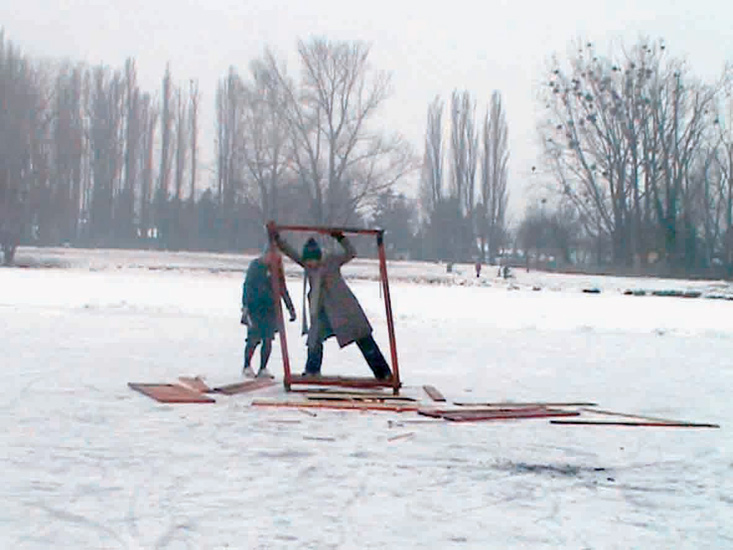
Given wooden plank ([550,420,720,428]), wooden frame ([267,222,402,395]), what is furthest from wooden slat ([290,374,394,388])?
wooden plank ([550,420,720,428])

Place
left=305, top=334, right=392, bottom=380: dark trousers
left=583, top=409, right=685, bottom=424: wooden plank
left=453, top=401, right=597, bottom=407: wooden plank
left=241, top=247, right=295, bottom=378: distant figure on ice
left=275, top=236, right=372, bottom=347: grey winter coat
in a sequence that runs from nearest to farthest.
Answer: left=583, top=409, right=685, bottom=424: wooden plank → left=453, top=401, right=597, bottom=407: wooden plank → left=275, top=236, right=372, bottom=347: grey winter coat → left=305, top=334, right=392, bottom=380: dark trousers → left=241, top=247, right=295, bottom=378: distant figure on ice

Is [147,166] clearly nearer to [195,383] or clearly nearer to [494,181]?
[494,181]

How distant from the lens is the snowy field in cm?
509

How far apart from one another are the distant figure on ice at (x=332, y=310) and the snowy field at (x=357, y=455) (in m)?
0.68

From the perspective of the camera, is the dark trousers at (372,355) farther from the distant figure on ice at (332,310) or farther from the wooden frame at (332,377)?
the wooden frame at (332,377)

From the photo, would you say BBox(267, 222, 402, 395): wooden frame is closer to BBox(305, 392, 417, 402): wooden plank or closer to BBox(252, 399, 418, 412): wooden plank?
BBox(305, 392, 417, 402): wooden plank

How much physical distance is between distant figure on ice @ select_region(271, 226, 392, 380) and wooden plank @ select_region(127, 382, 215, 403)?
4.79ft

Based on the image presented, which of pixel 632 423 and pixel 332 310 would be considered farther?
pixel 332 310

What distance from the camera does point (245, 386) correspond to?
34.4 ft

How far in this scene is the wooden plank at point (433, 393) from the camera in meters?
9.99

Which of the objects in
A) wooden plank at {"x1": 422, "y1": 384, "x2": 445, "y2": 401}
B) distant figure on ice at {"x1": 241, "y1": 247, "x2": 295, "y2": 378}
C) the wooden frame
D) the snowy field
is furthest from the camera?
distant figure on ice at {"x1": 241, "y1": 247, "x2": 295, "y2": 378}

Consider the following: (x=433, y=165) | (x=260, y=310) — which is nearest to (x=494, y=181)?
(x=433, y=165)

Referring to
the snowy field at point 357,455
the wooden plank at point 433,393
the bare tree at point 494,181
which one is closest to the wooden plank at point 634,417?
the snowy field at point 357,455

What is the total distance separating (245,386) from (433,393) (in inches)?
82.0
